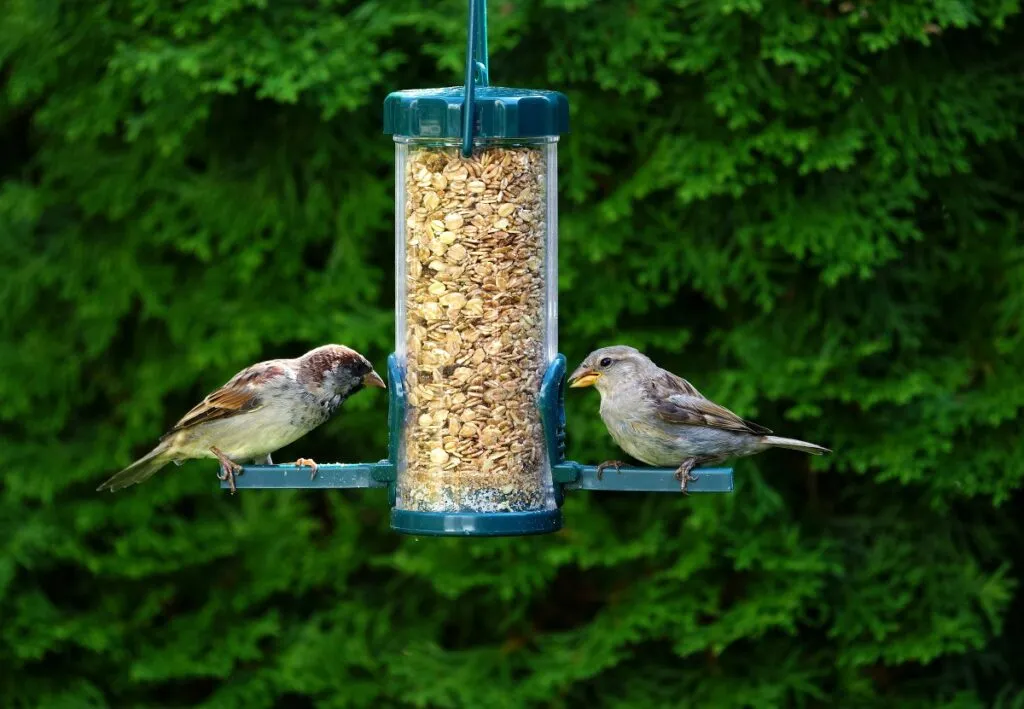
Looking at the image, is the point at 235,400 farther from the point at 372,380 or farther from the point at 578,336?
the point at 578,336

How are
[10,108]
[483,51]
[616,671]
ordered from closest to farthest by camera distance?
1. [483,51]
2. [616,671]
3. [10,108]

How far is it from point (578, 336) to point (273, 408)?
159cm

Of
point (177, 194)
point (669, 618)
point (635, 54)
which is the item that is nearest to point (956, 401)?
point (669, 618)

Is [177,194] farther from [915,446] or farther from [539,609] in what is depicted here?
[915,446]

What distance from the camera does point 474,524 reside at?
3.61 meters

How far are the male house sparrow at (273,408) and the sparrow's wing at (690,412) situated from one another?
2.18 feet

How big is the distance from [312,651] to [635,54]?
7.36 ft

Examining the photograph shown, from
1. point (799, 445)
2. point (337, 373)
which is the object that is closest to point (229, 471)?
point (337, 373)

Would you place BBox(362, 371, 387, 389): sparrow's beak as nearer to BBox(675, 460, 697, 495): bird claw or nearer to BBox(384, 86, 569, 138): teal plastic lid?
BBox(384, 86, 569, 138): teal plastic lid

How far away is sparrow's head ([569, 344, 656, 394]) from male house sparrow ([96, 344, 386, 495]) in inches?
19.5

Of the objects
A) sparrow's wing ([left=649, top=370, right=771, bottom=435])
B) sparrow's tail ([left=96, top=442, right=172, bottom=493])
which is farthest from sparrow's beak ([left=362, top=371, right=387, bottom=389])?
sparrow's wing ([left=649, top=370, right=771, bottom=435])

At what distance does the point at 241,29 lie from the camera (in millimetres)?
5355

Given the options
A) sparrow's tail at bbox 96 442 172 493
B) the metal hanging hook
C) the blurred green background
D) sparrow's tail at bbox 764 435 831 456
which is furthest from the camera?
the blurred green background

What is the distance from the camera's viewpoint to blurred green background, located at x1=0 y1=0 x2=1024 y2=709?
514cm
